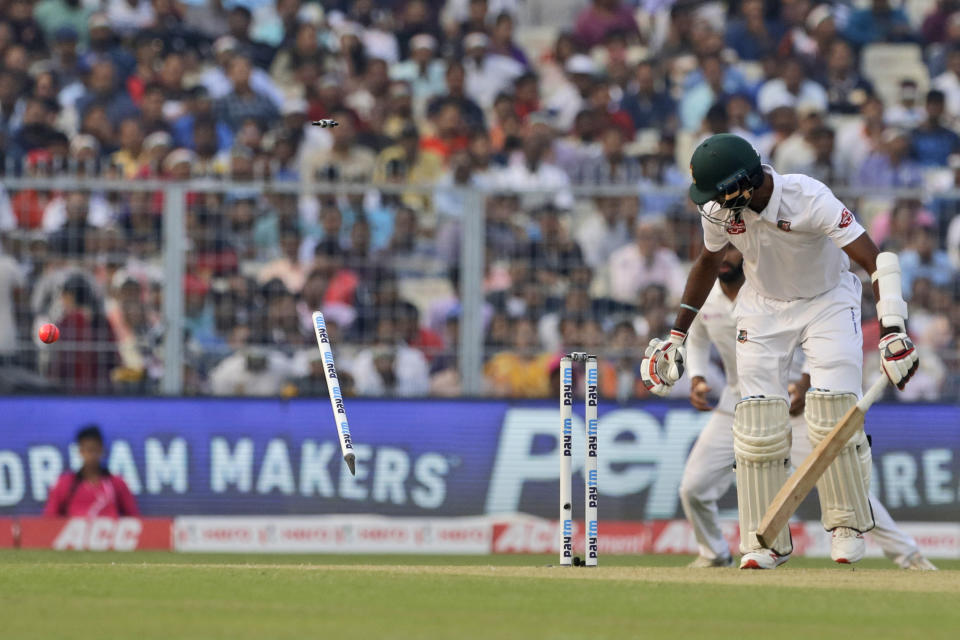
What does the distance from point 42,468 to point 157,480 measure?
0.89m

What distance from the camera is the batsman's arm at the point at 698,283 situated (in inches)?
356

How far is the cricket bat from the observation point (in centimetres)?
829

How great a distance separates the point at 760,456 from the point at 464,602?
7.16 feet

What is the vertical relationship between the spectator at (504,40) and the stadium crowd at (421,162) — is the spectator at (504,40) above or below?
above

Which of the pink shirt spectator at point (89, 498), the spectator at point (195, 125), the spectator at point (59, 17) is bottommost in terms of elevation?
the pink shirt spectator at point (89, 498)

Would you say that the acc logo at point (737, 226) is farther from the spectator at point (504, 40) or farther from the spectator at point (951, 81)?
the spectator at point (504, 40)

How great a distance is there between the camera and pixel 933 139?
1714 centimetres

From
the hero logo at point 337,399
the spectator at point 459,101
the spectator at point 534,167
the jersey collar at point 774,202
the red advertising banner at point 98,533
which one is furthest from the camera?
the spectator at point 459,101

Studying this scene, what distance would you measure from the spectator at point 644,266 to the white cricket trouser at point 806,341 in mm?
4701

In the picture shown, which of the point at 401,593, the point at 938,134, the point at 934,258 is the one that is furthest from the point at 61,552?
the point at 938,134

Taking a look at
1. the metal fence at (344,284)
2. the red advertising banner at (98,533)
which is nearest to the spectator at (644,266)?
the metal fence at (344,284)

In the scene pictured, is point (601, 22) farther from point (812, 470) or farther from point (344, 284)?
point (812, 470)

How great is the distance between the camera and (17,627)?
628 centimetres

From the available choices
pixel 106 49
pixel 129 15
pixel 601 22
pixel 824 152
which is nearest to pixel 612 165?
pixel 824 152
